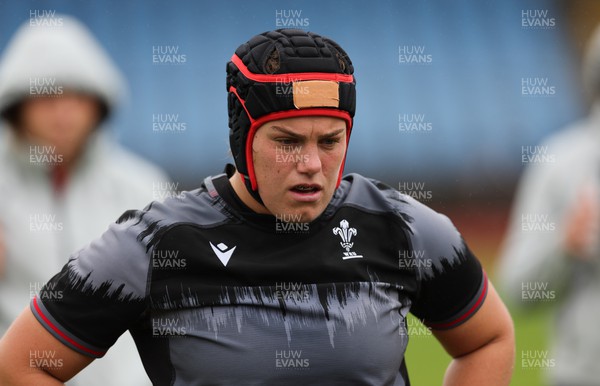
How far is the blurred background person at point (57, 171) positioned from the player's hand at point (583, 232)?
→ 6.29 ft

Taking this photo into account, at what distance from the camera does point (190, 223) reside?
8.38 ft

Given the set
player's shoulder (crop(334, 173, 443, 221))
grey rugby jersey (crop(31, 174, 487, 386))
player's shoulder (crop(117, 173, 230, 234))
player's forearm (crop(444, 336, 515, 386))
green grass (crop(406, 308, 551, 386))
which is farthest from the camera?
green grass (crop(406, 308, 551, 386))

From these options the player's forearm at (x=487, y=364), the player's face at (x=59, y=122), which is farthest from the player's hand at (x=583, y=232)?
the player's face at (x=59, y=122)

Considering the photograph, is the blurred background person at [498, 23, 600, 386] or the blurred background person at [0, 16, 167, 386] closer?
the blurred background person at [0, 16, 167, 386]

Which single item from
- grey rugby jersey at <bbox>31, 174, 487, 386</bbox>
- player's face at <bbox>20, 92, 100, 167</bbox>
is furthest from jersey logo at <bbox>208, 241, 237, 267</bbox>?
player's face at <bbox>20, 92, 100, 167</bbox>

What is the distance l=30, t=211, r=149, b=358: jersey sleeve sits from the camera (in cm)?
246

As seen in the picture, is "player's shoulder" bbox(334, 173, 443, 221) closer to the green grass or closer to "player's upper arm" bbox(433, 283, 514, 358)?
"player's upper arm" bbox(433, 283, 514, 358)

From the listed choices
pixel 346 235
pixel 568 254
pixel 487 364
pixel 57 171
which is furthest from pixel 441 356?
pixel 346 235

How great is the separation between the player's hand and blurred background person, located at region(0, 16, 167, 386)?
1916mm

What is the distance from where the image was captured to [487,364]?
2816 mm

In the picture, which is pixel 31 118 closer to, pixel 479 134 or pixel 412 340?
pixel 412 340

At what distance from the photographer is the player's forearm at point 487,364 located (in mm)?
2816

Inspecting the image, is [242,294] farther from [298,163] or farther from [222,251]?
[298,163]

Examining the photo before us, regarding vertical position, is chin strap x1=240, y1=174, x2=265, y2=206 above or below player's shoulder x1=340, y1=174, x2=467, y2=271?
above
